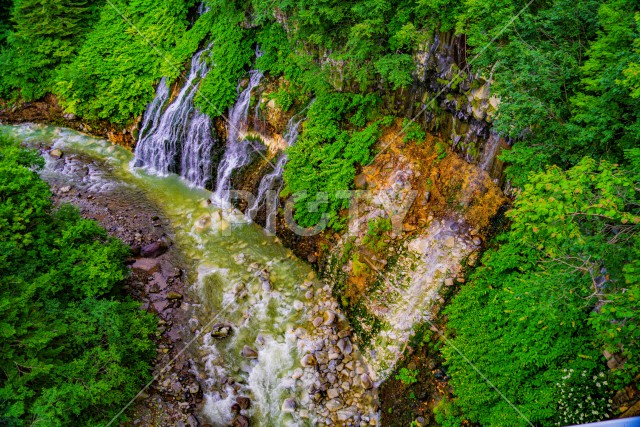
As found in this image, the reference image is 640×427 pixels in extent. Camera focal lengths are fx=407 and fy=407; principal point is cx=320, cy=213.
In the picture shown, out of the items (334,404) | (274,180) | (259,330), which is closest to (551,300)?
(334,404)

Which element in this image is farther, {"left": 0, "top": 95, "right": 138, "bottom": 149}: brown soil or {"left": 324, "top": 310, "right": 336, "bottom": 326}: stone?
{"left": 0, "top": 95, "right": 138, "bottom": 149}: brown soil

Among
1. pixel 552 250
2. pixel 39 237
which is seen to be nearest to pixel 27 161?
pixel 39 237

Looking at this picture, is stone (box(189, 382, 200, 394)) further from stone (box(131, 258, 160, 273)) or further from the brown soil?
the brown soil

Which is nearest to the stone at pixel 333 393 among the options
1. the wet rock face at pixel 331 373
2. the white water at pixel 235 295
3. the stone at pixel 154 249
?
the wet rock face at pixel 331 373

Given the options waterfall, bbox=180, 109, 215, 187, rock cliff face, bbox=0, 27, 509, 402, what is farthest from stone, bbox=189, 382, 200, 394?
waterfall, bbox=180, 109, 215, 187

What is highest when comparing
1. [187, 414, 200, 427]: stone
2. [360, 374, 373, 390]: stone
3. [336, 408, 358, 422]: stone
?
[360, 374, 373, 390]: stone

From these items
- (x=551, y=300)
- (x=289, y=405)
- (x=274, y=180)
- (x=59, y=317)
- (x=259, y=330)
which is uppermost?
(x=551, y=300)

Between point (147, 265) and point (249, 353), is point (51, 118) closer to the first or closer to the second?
point (147, 265)
